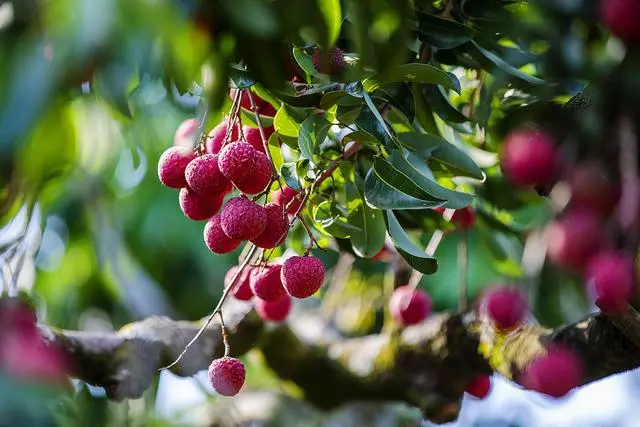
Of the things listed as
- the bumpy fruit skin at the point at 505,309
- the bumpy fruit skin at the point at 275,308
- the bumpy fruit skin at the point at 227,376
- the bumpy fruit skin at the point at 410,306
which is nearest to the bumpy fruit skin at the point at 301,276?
the bumpy fruit skin at the point at 227,376

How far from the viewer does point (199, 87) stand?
1157 mm

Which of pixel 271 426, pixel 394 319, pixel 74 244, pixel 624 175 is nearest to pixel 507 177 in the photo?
pixel 624 175

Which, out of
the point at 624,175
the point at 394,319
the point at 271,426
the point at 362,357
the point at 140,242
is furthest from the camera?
the point at 140,242

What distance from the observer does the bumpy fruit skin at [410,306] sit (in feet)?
5.76

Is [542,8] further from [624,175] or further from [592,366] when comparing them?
[592,366]

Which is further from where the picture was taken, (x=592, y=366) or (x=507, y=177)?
(x=507, y=177)

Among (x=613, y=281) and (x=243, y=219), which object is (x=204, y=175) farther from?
(x=613, y=281)

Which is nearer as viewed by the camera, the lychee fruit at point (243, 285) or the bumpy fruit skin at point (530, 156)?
the lychee fruit at point (243, 285)

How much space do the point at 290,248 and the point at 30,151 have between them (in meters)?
0.91

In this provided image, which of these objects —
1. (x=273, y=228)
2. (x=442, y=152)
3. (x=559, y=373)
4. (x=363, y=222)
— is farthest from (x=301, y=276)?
(x=559, y=373)

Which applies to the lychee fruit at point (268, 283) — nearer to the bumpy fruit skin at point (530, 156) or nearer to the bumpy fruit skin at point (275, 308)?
the bumpy fruit skin at point (275, 308)

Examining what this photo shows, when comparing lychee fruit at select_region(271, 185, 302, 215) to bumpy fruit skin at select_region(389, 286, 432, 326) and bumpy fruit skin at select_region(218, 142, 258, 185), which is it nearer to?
bumpy fruit skin at select_region(218, 142, 258, 185)

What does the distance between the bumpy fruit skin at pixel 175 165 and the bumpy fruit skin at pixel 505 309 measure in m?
0.66

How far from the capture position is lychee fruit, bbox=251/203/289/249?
105 centimetres
